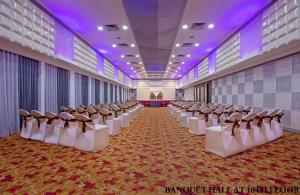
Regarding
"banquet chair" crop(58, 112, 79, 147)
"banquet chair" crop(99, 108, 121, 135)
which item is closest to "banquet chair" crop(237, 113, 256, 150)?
"banquet chair" crop(99, 108, 121, 135)

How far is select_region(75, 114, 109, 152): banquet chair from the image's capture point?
3633 millimetres

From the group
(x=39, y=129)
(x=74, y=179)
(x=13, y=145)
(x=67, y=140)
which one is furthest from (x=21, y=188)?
(x=39, y=129)

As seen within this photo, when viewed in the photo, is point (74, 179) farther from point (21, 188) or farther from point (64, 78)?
point (64, 78)

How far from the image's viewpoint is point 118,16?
6.59 m

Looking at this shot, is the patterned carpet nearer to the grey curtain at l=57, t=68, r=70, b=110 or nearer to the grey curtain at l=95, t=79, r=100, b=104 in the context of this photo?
the grey curtain at l=57, t=68, r=70, b=110

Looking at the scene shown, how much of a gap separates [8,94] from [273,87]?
370 inches

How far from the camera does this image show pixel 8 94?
5.04m

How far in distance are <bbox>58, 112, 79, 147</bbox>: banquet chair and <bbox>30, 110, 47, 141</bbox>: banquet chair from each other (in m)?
0.75

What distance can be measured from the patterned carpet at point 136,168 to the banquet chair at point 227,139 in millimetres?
144

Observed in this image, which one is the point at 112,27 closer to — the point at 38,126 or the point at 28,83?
the point at 28,83

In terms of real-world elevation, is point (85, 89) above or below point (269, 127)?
above

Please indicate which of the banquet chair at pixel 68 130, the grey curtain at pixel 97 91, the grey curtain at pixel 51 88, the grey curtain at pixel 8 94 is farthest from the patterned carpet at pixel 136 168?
the grey curtain at pixel 97 91

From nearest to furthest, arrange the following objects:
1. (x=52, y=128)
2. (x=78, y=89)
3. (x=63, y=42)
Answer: (x=52, y=128) < (x=63, y=42) < (x=78, y=89)

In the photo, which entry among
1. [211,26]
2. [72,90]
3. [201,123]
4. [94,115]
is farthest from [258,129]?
[72,90]
